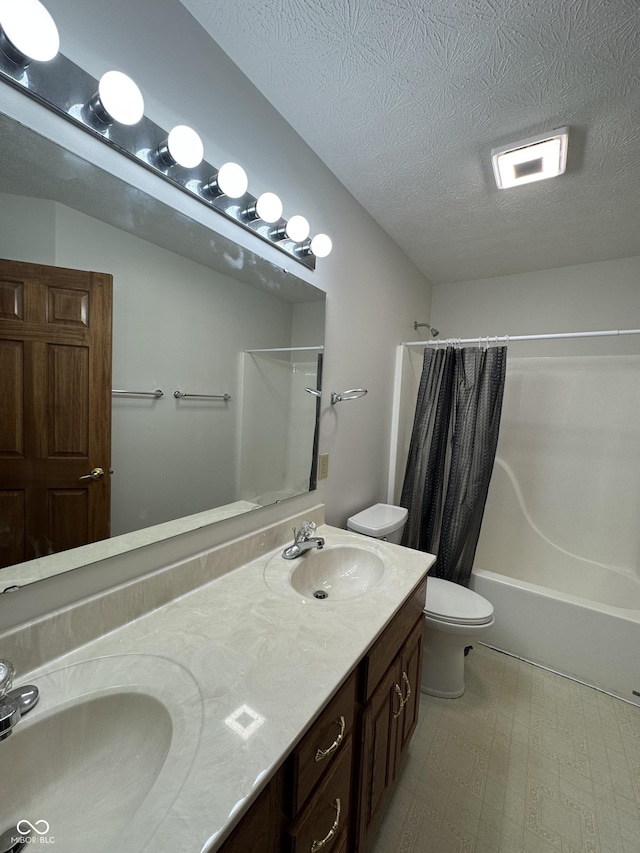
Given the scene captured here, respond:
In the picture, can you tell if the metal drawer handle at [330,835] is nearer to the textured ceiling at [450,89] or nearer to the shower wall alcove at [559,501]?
the shower wall alcove at [559,501]

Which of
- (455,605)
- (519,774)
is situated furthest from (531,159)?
(519,774)

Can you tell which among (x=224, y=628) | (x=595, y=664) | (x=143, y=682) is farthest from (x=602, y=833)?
(x=143, y=682)

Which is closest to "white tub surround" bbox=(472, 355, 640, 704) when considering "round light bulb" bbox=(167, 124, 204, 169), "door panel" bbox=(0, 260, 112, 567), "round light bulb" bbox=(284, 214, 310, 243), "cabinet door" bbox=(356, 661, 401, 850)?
"cabinet door" bbox=(356, 661, 401, 850)

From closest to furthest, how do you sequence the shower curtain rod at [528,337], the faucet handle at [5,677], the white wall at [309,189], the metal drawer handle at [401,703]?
the faucet handle at [5,677] < the white wall at [309,189] < the metal drawer handle at [401,703] < the shower curtain rod at [528,337]

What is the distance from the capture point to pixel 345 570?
1375mm

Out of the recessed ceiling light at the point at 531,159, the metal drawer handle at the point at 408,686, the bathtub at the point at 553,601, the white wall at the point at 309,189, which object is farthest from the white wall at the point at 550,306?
the metal drawer handle at the point at 408,686

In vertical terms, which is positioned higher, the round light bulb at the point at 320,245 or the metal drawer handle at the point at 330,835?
the round light bulb at the point at 320,245

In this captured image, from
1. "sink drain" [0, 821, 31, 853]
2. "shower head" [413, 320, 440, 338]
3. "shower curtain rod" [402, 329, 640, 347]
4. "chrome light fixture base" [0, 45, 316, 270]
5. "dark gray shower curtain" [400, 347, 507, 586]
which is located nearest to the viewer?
"sink drain" [0, 821, 31, 853]

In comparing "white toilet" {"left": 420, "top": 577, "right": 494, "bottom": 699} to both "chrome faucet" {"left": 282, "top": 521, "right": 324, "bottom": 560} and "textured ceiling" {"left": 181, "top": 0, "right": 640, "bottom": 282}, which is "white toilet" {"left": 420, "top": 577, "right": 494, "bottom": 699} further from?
"textured ceiling" {"left": 181, "top": 0, "right": 640, "bottom": 282}

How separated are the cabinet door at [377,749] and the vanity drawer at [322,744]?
135 millimetres

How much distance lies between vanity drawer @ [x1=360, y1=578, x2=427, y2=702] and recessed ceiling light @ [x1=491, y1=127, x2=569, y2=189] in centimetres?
162

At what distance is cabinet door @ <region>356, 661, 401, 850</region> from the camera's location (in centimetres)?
92

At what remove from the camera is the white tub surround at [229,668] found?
47 centimetres

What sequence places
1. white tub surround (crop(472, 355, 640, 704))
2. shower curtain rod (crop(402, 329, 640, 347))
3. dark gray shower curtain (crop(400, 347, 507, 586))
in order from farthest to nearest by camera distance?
1. dark gray shower curtain (crop(400, 347, 507, 586))
2. white tub surround (crop(472, 355, 640, 704))
3. shower curtain rod (crop(402, 329, 640, 347))
